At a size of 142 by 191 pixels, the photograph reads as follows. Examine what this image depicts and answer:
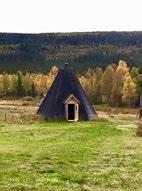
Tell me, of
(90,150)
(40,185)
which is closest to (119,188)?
(40,185)

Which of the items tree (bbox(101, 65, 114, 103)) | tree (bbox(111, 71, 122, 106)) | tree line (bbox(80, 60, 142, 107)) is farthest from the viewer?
tree (bbox(101, 65, 114, 103))

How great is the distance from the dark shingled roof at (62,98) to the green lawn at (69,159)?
373 inches

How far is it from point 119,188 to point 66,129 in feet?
66.0

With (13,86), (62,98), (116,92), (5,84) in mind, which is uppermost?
(62,98)

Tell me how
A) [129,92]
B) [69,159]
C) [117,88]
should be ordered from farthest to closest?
[117,88]
[129,92]
[69,159]

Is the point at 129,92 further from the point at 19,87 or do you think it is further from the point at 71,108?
the point at 19,87

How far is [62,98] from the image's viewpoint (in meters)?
49.7

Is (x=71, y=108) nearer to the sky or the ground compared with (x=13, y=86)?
nearer to the sky

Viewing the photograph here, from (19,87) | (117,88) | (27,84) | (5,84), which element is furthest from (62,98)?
(27,84)

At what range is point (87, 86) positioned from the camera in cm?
10406

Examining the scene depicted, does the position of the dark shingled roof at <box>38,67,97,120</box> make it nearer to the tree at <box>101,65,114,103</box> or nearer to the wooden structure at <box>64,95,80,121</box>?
the wooden structure at <box>64,95,80,121</box>

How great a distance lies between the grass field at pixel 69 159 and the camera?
1934 centimetres

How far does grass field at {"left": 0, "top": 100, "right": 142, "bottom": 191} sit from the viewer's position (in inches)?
762

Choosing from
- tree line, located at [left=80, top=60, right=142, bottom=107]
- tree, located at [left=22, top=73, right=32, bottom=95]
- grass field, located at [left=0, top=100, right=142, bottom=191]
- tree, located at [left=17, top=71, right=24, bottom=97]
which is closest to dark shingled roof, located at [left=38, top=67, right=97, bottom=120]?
grass field, located at [left=0, top=100, right=142, bottom=191]
